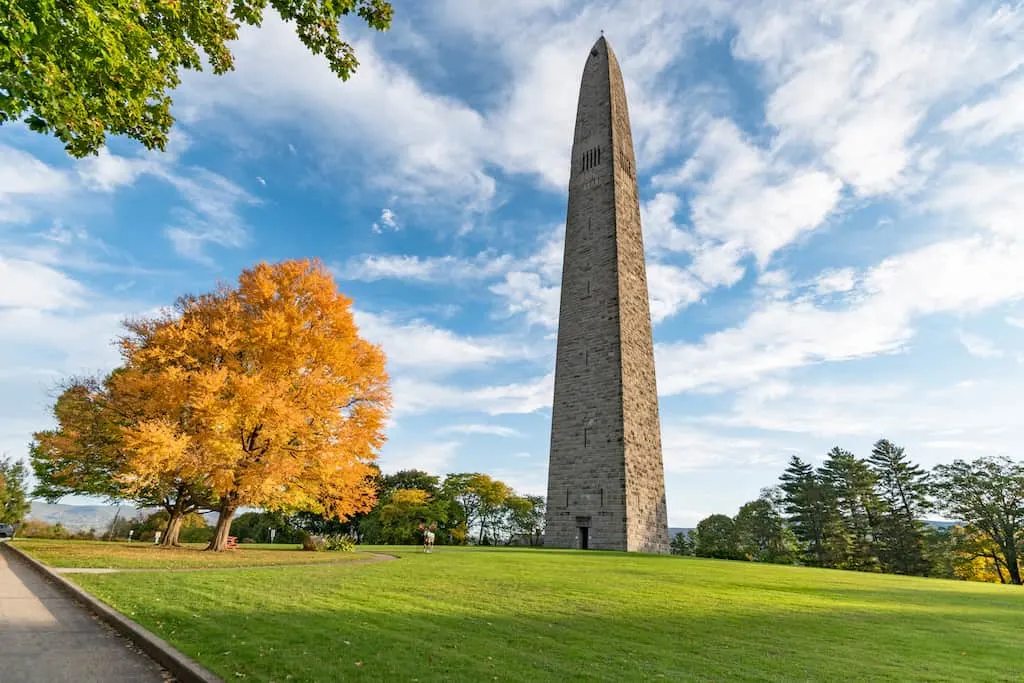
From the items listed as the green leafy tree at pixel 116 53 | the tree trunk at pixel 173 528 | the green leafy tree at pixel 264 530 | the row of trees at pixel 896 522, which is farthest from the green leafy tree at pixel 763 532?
the green leafy tree at pixel 116 53

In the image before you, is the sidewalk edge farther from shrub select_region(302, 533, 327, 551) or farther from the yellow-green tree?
Answer: the yellow-green tree

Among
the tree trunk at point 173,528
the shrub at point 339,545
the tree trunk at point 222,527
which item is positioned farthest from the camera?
the shrub at point 339,545

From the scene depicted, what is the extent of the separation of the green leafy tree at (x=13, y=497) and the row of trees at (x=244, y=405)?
78.2ft

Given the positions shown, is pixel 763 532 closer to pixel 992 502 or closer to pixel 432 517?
pixel 992 502

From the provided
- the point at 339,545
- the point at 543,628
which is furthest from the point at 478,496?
the point at 543,628

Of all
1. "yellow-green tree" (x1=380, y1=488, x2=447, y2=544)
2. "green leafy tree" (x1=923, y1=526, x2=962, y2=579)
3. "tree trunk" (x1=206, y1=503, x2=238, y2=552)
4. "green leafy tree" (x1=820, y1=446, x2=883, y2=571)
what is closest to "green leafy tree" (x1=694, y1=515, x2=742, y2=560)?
"green leafy tree" (x1=820, y1=446, x2=883, y2=571)

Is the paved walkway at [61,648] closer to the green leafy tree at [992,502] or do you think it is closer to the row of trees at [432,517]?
the row of trees at [432,517]

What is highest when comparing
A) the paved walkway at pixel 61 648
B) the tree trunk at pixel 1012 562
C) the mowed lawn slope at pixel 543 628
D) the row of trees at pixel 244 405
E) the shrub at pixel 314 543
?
the row of trees at pixel 244 405

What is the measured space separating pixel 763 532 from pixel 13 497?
64.2 m

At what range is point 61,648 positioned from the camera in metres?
6.23

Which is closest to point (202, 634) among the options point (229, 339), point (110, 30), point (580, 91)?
point (110, 30)

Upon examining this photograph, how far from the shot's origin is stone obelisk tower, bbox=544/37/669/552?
96.3 feet

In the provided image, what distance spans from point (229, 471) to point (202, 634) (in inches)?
504

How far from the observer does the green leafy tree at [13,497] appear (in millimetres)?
38562
